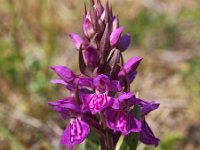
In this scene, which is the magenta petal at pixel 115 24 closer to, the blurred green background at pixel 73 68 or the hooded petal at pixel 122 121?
the hooded petal at pixel 122 121

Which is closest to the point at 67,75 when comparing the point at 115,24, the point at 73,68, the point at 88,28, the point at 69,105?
the point at 69,105

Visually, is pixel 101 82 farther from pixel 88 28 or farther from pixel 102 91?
pixel 88 28

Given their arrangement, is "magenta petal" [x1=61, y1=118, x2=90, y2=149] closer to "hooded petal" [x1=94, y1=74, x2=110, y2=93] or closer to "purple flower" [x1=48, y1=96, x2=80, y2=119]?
"purple flower" [x1=48, y1=96, x2=80, y2=119]

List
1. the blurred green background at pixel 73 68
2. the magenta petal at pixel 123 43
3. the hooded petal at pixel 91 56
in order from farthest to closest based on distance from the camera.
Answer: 1. the blurred green background at pixel 73 68
2. the magenta petal at pixel 123 43
3. the hooded petal at pixel 91 56

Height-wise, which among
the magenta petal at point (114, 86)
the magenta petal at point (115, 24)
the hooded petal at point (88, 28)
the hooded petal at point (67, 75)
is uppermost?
the magenta petal at point (115, 24)

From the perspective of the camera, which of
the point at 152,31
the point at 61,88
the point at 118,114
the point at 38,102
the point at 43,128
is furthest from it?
the point at 152,31

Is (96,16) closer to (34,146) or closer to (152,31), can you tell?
(34,146)

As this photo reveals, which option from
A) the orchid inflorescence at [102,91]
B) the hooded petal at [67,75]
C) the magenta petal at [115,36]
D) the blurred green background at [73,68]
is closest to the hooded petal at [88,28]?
the orchid inflorescence at [102,91]

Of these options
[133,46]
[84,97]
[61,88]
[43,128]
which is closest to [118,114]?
[84,97]
